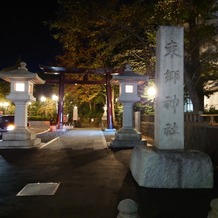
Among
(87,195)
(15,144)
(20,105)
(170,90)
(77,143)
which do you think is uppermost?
(170,90)

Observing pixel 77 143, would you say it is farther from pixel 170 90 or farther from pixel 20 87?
pixel 170 90

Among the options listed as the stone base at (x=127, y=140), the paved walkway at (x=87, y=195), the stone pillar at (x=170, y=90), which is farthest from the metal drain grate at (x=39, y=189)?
the stone base at (x=127, y=140)

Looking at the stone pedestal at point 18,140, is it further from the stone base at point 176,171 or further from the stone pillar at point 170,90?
the stone base at point 176,171

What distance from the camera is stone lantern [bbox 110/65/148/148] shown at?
49.1ft

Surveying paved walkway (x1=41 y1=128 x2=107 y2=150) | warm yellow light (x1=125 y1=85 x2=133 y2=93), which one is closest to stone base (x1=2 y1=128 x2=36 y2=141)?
paved walkway (x1=41 y1=128 x2=107 y2=150)

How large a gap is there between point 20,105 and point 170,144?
9.64 meters

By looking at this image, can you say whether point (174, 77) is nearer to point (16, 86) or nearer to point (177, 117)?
point (177, 117)

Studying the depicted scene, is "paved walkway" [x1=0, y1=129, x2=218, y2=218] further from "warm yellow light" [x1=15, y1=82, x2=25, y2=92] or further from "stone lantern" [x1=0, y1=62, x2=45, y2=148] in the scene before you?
"warm yellow light" [x1=15, y1=82, x2=25, y2=92]

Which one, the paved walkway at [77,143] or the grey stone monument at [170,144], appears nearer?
the grey stone monument at [170,144]

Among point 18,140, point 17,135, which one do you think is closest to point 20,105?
point 17,135

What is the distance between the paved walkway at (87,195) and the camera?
508 cm

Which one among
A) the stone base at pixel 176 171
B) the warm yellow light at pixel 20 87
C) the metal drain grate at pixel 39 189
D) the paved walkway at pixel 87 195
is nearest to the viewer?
the paved walkway at pixel 87 195

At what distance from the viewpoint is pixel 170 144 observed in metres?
7.45

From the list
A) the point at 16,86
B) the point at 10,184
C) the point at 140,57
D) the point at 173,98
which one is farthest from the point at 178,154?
the point at 140,57
